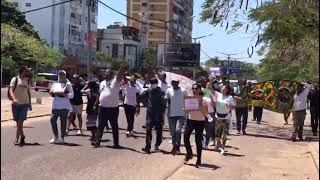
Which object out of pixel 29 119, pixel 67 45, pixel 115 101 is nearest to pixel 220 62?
pixel 67 45

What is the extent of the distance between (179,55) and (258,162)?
5821 centimetres

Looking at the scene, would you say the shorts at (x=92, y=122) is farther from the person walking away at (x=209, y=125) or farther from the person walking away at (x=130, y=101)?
the person walking away at (x=209, y=125)

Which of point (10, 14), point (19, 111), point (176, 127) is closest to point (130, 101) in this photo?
point (176, 127)

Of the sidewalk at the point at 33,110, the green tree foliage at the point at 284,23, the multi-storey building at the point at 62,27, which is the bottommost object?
the sidewalk at the point at 33,110

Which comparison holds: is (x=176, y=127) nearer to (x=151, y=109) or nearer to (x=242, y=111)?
(x=151, y=109)

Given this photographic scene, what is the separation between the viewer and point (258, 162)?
41.5 feet

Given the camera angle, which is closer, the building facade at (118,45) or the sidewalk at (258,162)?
the sidewalk at (258,162)

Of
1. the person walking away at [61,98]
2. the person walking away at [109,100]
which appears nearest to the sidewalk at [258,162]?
the person walking away at [109,100]

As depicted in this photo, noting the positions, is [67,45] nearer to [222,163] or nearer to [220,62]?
[220,62]

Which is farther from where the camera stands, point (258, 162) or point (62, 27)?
point (62, 27)

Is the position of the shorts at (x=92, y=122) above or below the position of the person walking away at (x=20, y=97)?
below

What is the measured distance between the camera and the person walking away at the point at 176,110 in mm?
12914

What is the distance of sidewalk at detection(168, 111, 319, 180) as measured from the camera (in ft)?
35.1

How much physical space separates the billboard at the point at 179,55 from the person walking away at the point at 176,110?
54772mm
